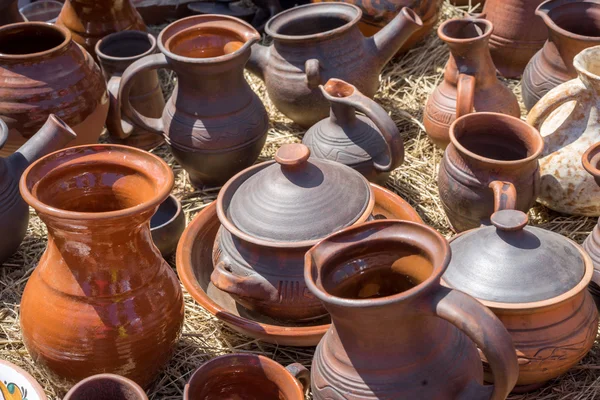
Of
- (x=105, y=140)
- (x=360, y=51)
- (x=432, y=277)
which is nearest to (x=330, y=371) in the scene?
(x=432, y=277)

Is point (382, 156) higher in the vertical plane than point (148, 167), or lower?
lower

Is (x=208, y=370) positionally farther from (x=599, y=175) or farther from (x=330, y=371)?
(x=599, y=175)

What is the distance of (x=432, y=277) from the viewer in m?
1.78

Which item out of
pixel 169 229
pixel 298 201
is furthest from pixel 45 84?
pixel 298 201

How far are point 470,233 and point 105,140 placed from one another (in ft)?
7.44

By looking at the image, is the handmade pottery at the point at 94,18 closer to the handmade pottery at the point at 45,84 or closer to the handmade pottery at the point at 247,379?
the handmade pottery at the point at 45,84

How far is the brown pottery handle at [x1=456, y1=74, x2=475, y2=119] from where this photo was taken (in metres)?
3.23

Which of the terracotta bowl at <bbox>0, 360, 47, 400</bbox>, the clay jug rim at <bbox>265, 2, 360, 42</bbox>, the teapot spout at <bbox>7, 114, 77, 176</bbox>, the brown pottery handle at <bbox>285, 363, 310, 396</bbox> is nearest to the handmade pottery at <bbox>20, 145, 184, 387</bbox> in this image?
the terracotta bowl at <bbox>0, 360, 47, 400</bbox>

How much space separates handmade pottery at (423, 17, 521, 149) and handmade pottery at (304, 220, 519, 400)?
1.37 meters

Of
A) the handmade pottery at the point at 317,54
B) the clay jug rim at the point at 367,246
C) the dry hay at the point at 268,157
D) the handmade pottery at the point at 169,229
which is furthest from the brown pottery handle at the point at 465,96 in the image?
the clay jug rim at the point at 367,246

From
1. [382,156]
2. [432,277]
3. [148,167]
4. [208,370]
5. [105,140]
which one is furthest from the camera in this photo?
[105,140]

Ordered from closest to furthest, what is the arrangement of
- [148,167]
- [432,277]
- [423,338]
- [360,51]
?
[432,277]
[423,338]
[148,167]
[360,51]

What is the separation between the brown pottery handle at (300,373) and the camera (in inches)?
87.2

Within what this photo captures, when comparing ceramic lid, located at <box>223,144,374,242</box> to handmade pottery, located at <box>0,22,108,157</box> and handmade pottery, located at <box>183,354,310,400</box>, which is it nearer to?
handmade pottery, located at <box>183,354,310,400</box>
